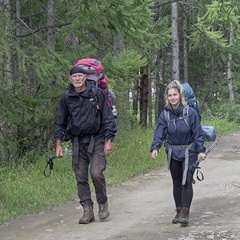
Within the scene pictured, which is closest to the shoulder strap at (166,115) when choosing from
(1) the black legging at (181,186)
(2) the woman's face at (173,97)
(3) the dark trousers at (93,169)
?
(2) the woman's face at (173,97)

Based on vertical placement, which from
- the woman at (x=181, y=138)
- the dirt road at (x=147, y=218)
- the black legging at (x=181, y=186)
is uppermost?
the woman at (x=181, y=138)

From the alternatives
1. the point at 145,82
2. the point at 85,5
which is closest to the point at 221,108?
the point at 145,82

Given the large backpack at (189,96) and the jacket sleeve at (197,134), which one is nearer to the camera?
the jacket sleeve at (197,134)

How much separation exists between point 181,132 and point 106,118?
3.03 ft

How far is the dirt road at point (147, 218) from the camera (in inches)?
273

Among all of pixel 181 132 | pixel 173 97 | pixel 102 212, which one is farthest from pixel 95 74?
pixel 102 212

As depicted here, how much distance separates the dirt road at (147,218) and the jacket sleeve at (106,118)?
1.13 meters

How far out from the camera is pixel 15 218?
315 inches

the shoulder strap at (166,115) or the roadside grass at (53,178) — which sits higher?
the shoulder strap at (166,115)

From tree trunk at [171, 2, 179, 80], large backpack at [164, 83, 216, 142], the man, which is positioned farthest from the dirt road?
tree trunk at [171, 2, 179, 80]

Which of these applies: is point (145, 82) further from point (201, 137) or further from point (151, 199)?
point (201, 137)

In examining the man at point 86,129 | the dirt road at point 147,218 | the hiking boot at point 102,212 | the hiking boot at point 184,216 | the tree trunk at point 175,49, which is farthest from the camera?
the tree trunk at point 175,49

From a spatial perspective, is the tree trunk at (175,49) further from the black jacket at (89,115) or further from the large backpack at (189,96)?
the black jacket at (89,115)

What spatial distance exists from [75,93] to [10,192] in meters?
2.59
